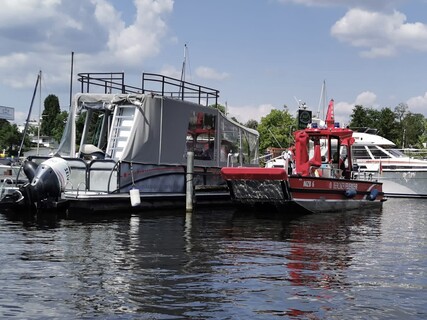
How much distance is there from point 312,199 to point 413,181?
15.7 m

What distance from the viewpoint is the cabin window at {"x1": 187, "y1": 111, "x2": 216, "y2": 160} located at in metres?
23.2

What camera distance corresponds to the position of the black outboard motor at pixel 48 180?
698 inches

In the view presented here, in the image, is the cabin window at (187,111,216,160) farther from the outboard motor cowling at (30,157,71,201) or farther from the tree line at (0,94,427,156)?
the tree line at (0,94,427,156)

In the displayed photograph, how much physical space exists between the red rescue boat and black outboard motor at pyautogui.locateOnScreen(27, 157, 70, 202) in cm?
575

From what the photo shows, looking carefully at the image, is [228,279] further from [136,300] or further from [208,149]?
[208,149]

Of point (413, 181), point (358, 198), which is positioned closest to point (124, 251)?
point (358, 198)

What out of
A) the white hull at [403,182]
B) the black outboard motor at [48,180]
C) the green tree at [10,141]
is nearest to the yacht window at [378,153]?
the white hull at [403,182]

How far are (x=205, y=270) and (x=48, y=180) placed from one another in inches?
336

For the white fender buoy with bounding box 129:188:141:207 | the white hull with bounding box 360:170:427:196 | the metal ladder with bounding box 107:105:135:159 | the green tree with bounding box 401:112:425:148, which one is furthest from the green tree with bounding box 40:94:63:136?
the white fender buoy with bounding box 129:188:141:207

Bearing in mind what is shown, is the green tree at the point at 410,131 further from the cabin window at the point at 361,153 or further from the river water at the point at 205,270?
the river water at the point at 205,270

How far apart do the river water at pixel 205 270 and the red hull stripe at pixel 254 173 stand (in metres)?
2.35

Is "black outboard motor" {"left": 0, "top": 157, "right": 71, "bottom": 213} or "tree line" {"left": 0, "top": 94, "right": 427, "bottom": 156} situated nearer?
"black outboard motor" {"left": 0, "top": 157, "right": 71, "bottom": 213}

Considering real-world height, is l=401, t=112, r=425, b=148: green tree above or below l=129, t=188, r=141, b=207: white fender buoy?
above

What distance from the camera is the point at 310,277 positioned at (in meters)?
10.3
